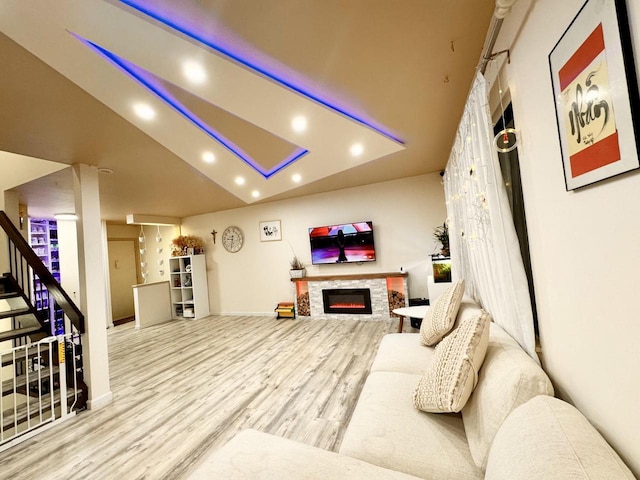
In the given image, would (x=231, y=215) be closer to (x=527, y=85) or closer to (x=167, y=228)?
(x=167, y=228)

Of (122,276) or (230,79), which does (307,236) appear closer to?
(230,79)

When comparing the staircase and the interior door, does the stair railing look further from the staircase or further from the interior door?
the interior door

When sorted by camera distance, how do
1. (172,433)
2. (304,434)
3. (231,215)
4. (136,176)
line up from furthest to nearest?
1. (231,215)
2. (136,176)
3. (172,433)
4. (304,434)

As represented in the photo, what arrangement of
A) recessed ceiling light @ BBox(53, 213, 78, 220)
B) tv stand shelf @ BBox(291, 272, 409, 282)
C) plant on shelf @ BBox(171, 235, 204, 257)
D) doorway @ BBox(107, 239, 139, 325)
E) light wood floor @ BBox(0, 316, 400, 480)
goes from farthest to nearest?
1. doorway @ BBox(107, 239, 139, 325)
2. plant on shelf @ BBox(171, 235, 204, 257)
3. recessed ceiling light @ BBox(53, 213, 78, 220)
4. tv stand shelf @ BBox(291, 272, 409, 282)
5. light wood floor @ BBox(0, 316, 400, 480)

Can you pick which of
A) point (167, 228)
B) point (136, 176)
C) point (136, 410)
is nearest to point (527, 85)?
point (136, 410)

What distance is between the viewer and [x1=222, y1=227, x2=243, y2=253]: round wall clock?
5.86 meters

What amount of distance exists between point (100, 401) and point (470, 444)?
10.2 ft

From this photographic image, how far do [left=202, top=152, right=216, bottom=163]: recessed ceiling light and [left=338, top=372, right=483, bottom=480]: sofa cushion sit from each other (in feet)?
8.94

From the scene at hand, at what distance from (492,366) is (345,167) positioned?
2.82 meters

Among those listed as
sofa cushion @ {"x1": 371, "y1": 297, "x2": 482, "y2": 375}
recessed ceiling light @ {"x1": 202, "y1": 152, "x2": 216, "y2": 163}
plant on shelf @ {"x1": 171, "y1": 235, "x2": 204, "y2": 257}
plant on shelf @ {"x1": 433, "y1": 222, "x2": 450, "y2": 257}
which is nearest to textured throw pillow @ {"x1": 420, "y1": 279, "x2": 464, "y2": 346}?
sofa cushion @ {"x1": 371, "y1": 297, "x2": 482, "y2": 375}

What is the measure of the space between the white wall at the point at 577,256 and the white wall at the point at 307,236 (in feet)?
10.9

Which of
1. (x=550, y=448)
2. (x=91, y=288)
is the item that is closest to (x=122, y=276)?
(x=91, y=288)

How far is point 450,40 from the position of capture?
144 centimetres

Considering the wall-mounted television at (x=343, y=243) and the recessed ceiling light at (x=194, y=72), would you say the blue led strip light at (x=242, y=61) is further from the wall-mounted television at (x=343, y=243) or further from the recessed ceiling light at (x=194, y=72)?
the wall-mounted television at (x=343, y=243)
